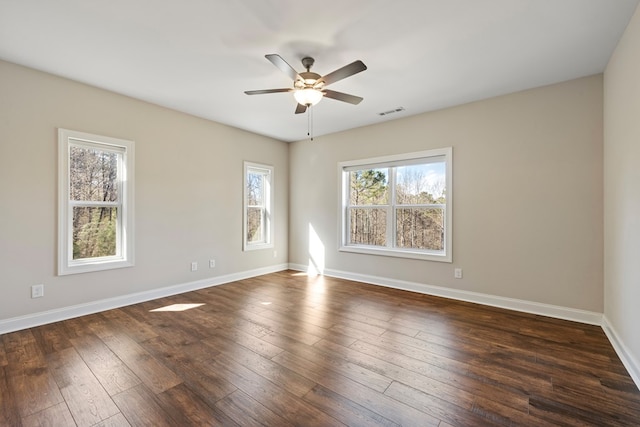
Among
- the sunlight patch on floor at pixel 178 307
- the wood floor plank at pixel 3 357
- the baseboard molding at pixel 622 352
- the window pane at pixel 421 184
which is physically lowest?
the sunlight patch on floor at pixel 178 307

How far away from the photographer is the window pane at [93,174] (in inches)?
132

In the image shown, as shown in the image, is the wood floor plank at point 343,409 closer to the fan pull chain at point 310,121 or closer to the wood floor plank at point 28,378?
the wood floor plank at point 28,378

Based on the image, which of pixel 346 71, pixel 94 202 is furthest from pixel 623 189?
pixel 94 202

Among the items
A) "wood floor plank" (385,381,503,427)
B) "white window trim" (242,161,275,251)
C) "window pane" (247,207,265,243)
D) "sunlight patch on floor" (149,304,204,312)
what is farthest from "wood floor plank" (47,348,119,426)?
"window pane" (247,207,265,243)

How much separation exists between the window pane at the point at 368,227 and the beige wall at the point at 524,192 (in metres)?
0.54

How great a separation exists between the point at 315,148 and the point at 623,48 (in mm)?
4171

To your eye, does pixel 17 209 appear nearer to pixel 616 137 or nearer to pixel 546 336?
pixel 546 336

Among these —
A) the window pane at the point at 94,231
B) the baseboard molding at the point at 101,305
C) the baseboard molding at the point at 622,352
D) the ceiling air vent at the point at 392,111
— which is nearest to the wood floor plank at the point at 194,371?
the baseboard molding at the point at 101,305

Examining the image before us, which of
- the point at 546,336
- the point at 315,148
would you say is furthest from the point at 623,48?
the point at 315,148

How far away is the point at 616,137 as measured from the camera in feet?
8.58

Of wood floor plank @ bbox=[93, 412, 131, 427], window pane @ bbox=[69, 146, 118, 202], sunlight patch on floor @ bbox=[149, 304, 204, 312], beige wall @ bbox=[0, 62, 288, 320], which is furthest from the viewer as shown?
sunlight patch on floor @ bbox=[149, 304, 204, 312]

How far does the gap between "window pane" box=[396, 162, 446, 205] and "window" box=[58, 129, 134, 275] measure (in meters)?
3.92

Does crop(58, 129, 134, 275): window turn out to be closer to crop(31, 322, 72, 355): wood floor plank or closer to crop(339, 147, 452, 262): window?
crop(31, 322, 72, 355): wood floor plank

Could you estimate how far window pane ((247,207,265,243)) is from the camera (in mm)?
5387
